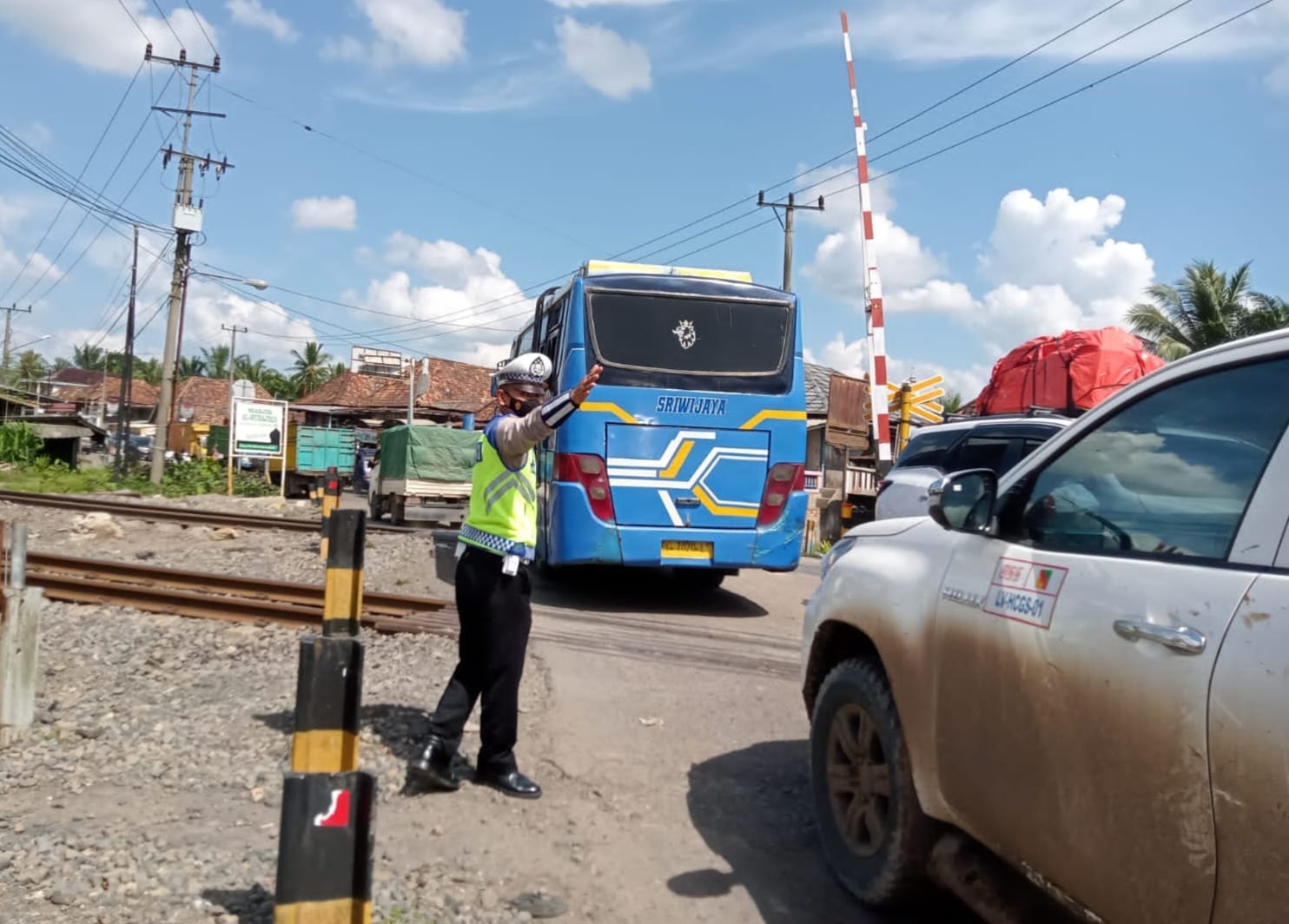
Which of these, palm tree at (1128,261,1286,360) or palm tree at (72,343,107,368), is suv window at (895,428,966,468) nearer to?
palm tree at (1128,261,1286,360)

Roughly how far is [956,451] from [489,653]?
20.4 ft

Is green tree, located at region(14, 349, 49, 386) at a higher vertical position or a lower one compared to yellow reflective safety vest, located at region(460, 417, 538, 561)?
higher

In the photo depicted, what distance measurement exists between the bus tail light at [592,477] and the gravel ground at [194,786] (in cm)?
212

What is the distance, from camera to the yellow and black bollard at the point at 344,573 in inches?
120

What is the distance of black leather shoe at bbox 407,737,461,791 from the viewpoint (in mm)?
4594

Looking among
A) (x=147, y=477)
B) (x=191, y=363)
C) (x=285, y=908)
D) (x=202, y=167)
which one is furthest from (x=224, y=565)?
(x=191, y=363)

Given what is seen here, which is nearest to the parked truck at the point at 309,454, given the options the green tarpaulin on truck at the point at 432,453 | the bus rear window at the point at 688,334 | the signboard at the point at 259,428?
the signboard at the point at 259,428

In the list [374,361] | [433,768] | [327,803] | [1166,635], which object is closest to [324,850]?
[327,803]

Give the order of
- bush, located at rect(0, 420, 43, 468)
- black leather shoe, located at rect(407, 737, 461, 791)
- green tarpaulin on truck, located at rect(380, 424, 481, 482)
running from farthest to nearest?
1. bush, located at rect(0, 420, 43, 468)
2. green tarpaulin on truck, located at rect(380, 424, 481, 482)
3. black leather shoe, located at rect(407, 737, 461, 791)

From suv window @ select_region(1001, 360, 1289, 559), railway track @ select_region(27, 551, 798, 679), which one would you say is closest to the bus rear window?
railway track @ select_region(27, 551, 798, 679)

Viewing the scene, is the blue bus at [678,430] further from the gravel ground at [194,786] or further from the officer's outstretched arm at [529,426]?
the officer's outstretched arm at [529,426]

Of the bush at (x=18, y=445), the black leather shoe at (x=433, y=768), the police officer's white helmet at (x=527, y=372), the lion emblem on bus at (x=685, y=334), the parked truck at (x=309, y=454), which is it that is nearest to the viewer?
the black leather shoe at (x=433, y=768)

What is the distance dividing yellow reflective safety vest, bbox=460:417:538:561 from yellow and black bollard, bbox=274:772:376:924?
6.22 feet

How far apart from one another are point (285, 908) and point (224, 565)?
41.3 ft
